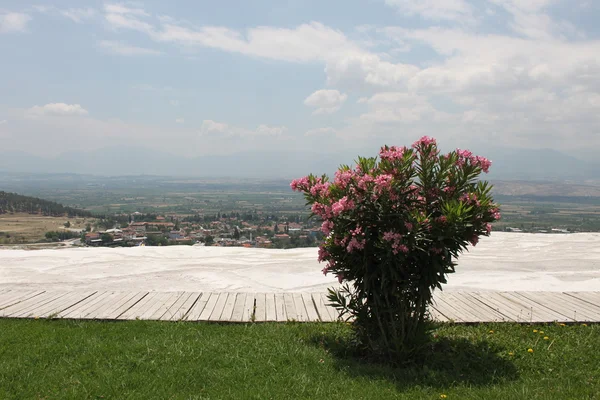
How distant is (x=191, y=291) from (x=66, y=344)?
8.11 ft

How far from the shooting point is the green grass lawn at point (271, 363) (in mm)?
3594

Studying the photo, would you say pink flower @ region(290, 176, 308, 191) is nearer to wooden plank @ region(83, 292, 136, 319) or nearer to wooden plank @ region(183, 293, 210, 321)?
wooden plank @ region(183, 293, 210, 321)

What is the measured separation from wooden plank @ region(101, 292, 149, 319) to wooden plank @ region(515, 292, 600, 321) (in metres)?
5.00

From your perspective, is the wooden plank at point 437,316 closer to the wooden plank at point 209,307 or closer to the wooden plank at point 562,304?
the wooden plank at point 562,304

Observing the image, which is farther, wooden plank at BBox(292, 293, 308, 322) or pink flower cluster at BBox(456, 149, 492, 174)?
wooden plank at BBox(292, 293, 308, 322)

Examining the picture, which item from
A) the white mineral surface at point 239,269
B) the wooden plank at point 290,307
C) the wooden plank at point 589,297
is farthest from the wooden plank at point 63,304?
the wooden plank at point 589,297

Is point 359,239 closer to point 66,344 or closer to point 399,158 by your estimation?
point 399,158

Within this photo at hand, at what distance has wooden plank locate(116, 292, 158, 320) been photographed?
5423mm

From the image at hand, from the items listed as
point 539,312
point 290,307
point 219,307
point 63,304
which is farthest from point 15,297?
point 539,312

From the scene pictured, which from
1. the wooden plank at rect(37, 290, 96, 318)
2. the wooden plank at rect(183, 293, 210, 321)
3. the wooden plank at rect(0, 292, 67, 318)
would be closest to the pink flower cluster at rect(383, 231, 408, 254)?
the wooden plank at rect(183, 293, 210, 321)

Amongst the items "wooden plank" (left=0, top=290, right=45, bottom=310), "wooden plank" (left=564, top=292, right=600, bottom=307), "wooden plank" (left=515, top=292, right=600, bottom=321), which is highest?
"wooden plank" (left=564, top=292, right=600, bottom=307)

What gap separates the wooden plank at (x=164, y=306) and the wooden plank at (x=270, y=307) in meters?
1.15

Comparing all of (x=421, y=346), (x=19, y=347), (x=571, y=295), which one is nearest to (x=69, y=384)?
(x=19, y=347)

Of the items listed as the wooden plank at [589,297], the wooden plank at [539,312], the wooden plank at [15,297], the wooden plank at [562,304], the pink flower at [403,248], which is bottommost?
the wooden plank at [15,297]
